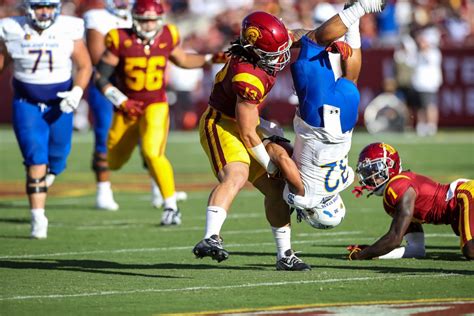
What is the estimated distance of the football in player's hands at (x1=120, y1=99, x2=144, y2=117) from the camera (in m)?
10.9

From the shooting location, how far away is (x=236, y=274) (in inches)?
308

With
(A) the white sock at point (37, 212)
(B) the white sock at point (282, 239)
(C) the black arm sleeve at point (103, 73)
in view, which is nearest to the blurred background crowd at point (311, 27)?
(C) the black arm sleeve at point (103, 73)

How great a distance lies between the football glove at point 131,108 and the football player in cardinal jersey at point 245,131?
2.92 metres

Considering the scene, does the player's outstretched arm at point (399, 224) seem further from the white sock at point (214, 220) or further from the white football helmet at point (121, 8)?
the white football helmet at point (121, 8)

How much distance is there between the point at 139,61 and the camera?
37.1ft

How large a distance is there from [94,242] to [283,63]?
121 inches

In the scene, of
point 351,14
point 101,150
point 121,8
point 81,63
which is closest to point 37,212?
point 81,63

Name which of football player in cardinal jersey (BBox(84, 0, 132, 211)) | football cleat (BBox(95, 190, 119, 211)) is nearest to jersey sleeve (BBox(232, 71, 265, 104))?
football player in cardinal jersey (BBox(84, 0, 132, 211))

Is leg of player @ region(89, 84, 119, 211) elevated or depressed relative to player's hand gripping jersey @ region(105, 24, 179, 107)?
depressed

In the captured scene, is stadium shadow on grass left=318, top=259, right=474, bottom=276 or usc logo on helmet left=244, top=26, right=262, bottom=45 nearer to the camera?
usc logo on helmet left=244, top=26, right=262, bottom=45

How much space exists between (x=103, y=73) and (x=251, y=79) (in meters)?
3.91

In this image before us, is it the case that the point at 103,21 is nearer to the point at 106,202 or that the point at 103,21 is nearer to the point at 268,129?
the point at 106,202

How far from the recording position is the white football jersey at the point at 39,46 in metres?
10.5

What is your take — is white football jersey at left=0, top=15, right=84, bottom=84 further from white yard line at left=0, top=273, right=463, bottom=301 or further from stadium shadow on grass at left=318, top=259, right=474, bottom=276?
white yard line at left=0, top=273, right=463, bottom=301
